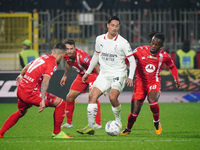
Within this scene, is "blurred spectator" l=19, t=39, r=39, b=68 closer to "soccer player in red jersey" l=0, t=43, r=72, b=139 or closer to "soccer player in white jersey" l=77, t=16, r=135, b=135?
"soccer player in white jersey" l=77, t=16, r=135, b=135

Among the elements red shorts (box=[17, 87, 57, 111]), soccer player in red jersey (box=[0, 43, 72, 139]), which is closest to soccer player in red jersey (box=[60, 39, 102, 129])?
soccer player in red jersey (box=[0, 43, 72, 139])

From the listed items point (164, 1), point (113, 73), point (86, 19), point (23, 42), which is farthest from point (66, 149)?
point (164, 1)

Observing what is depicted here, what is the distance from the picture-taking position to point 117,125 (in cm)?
798

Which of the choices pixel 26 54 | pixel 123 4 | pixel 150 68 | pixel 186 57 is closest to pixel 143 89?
pixel 150 68

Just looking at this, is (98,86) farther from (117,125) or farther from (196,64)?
(196,64)

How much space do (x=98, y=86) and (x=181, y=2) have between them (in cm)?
1181

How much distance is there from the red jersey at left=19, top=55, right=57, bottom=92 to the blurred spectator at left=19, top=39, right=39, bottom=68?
8.15m

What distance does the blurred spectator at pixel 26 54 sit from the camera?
1554 centimetres

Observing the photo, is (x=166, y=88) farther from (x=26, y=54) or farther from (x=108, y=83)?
(x=108, y=83)

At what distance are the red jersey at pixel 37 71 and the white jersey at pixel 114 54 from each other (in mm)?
1271

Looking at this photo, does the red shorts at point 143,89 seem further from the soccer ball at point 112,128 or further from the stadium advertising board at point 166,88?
the stadium advertising board at point 166,88

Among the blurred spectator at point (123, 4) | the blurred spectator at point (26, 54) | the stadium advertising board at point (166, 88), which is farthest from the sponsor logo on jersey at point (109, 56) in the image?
the blurred spectator at point (123, 4)

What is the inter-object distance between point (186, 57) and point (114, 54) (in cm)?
786

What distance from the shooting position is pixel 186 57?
15.7 metres
